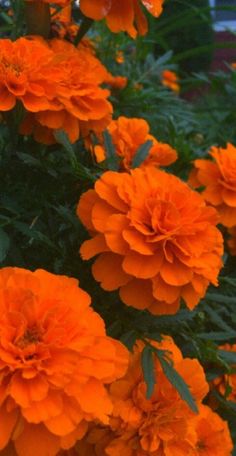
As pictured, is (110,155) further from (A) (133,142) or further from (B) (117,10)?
(B) (117,10)

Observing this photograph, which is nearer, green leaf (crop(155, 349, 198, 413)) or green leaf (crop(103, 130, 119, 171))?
green leaf (crop(155, 349, 198, 413))

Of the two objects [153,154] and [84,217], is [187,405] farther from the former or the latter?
[153,154]

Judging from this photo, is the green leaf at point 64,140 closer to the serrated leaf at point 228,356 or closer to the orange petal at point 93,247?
the orange petal at point 93,247

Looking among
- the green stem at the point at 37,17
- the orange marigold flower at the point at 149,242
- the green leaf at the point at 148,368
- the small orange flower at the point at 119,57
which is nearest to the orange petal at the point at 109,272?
the orange marigold flower at the point at 149,242

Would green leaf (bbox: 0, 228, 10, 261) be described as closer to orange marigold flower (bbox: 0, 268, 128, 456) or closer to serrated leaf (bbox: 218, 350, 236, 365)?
orange marigold flower (bbox: 0, 268, 128, 456)

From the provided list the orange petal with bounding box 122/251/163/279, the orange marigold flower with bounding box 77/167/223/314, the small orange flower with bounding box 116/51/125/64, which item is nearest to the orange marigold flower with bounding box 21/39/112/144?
the orange marigold flower with bounding box 77/167/223/314

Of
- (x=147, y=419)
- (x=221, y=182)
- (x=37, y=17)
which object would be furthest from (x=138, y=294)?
(x=37, y=17)
